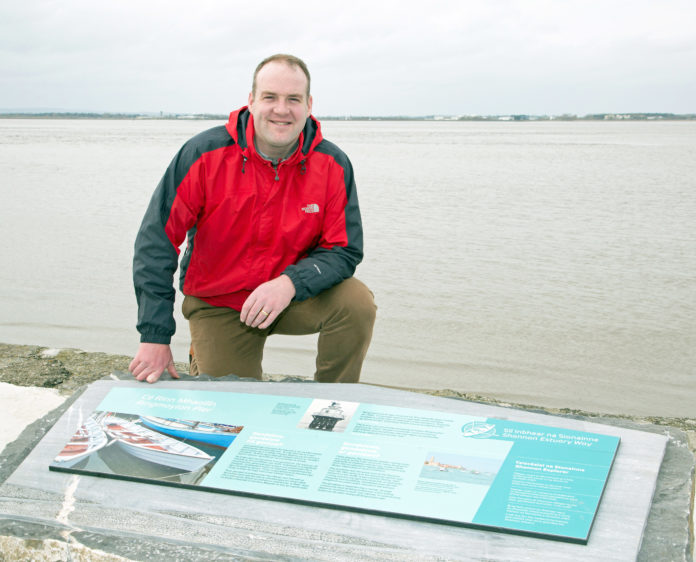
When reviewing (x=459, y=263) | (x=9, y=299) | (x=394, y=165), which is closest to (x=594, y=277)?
(x=459, y=263)

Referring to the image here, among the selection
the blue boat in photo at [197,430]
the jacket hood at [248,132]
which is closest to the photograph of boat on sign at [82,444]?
the blue boat in photo at [197,430]

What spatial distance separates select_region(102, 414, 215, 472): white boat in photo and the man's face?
1.25 m

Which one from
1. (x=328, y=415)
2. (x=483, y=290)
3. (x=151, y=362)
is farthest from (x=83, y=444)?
(x=483, y=290)

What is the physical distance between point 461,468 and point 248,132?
1.64 metres

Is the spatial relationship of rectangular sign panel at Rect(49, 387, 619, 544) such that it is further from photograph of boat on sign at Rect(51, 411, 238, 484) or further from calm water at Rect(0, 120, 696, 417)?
calm water at Rect(0, 120, 696, 417)

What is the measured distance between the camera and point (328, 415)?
209cm

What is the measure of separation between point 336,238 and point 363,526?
1.47 m

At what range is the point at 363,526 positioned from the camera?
64.4 inches

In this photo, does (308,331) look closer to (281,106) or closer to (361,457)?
(281,106)

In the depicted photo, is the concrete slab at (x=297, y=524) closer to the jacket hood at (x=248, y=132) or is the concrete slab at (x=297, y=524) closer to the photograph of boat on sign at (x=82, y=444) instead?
the photograph of boat on sign at (x=82, y=444)

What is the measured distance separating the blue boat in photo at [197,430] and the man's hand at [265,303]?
0.58 m

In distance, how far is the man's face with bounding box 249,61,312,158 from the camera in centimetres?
275

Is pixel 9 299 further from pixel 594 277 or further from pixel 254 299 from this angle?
pixel 594 277

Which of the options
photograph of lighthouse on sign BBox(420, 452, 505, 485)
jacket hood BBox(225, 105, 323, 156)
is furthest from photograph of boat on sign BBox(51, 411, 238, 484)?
jacket hood BBox(225, 105, 323, 156)
